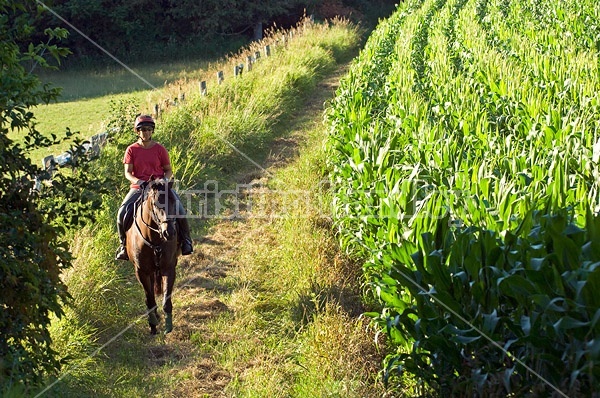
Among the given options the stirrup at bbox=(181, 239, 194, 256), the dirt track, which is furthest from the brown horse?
the dirt track

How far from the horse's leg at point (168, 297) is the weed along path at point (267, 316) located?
149mm

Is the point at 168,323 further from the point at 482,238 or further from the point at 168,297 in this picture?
the point at 482,238

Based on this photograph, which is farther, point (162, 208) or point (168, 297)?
point (168, 297)

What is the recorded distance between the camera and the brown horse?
8.29 meters

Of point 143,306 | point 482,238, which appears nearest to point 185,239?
point 143,306

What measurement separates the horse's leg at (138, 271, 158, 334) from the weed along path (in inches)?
8.8

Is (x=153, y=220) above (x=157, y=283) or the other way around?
above

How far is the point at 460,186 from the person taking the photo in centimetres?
756

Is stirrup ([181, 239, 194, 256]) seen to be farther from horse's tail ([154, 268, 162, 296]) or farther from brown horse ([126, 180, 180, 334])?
horse's tail ([154, 268, 162, 296])

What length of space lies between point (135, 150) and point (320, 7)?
1419 inches

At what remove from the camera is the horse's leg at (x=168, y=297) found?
8812mm

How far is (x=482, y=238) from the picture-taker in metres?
6.19

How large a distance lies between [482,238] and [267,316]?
3621mm

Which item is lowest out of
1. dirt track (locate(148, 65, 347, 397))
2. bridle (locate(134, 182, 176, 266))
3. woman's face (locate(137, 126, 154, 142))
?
dirt track (locate(148, 65, 347, 397))
